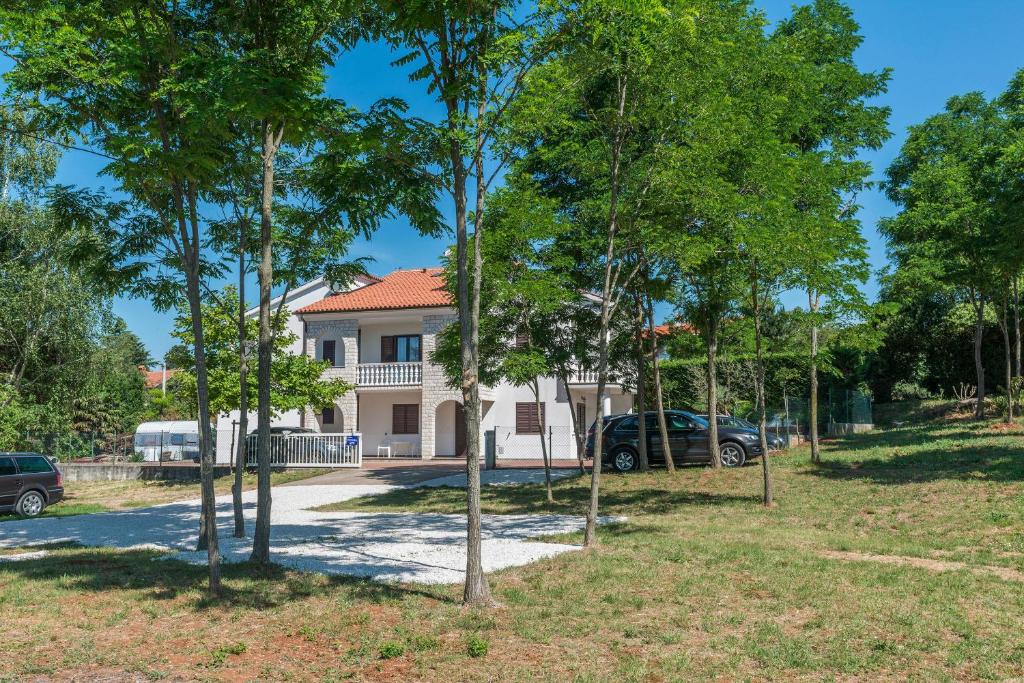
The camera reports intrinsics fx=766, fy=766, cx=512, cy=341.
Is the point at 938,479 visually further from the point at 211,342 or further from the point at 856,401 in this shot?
the point at 211,342

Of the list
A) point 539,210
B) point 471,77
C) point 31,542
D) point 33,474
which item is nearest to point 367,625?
point 471,77

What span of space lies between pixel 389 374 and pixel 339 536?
20.7 meters

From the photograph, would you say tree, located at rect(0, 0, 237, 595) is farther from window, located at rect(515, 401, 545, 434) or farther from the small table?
the small table

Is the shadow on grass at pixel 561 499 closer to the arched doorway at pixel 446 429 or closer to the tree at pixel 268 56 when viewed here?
the tree at pixel 268 56

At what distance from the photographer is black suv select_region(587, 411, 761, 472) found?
71.9ft

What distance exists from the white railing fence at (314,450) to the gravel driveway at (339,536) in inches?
319

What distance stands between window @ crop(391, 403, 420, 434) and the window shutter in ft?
7.15

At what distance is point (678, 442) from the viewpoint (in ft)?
73.7

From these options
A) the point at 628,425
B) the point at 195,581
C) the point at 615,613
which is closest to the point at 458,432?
the point at 628,425

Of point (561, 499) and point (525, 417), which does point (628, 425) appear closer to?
point (561, 499)

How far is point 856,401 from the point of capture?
32.3 meters

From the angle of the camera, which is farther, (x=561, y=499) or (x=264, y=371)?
(x=561, y=499)

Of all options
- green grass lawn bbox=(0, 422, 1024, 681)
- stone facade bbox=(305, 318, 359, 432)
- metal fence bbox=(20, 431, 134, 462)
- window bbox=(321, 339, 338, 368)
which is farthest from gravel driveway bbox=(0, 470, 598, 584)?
window bbox=(321, 339, 338, 368)

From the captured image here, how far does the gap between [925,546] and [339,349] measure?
2821 centimetres
